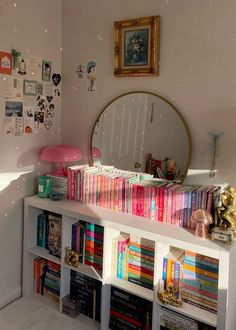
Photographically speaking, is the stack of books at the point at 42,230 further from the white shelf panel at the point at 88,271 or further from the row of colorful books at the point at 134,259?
the row of colorful books at the point at 134,259

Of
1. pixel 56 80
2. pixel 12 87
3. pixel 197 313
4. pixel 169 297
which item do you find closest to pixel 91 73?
pixel 56 80

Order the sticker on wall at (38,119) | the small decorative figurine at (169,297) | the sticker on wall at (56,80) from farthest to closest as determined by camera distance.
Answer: the sticker on wall at (56,80)
the sticker on wall at (38,119)
the small decorative figurine at (169,297)

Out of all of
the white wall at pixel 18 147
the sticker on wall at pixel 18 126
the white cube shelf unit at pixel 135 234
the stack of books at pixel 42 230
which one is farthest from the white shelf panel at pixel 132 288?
the sticker on wall at pixel 18 126

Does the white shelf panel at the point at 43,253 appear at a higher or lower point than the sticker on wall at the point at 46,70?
lower

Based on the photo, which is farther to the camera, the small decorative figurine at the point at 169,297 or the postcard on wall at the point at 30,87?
the postcard on wall at the point at 30,87

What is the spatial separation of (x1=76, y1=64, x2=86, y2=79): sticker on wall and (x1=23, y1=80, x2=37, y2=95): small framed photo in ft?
0.99

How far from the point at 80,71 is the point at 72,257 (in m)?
1.22

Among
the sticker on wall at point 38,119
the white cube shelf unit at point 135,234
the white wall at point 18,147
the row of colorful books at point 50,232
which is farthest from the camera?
the sticker on wall at point 38,119

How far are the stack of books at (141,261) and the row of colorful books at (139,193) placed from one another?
0.15 meters

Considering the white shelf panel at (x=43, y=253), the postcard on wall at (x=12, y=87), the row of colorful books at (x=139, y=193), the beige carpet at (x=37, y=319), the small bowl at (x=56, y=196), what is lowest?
the beige carpet at (x=37, y=319)

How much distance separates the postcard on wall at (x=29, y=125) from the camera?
2.12 m

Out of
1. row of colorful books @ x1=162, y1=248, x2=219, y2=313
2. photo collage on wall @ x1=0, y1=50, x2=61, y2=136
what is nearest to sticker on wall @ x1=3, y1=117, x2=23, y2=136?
photo collage on wall @ x1=0, y1=50, x2=61, y2=136

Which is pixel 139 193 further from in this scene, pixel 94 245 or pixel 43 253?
pixel 43 253

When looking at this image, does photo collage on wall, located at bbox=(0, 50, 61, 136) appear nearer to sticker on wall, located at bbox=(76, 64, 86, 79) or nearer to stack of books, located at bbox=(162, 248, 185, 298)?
sticker on wall, located at bbox=(76, 64, 86, 79)
